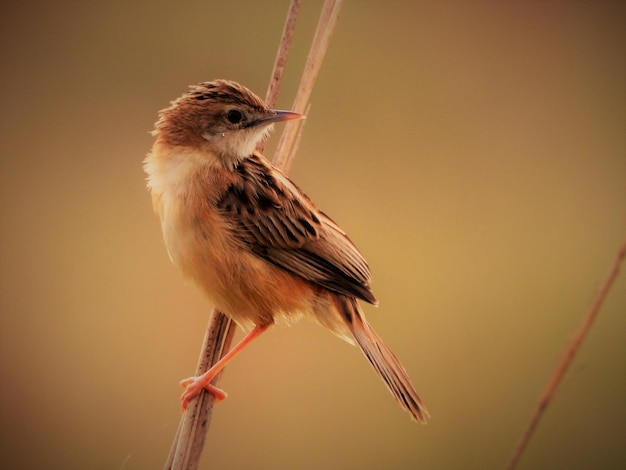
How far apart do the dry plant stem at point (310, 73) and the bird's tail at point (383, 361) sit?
0.72m

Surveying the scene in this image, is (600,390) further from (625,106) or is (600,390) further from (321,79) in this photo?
(321,79)

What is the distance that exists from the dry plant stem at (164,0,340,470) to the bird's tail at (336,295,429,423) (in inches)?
22.3

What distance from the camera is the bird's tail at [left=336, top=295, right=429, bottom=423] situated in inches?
102

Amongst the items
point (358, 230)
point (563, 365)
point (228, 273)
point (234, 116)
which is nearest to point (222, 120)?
point (234, 116)

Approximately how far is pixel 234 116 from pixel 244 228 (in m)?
0.51

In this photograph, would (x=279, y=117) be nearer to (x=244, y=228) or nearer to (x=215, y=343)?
(x=244, y=228)

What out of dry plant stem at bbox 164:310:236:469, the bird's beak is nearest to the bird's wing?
the bird's beak

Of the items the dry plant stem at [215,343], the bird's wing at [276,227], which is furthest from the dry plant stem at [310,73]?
the bird's wing at [276,227]

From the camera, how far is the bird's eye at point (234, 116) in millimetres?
2795

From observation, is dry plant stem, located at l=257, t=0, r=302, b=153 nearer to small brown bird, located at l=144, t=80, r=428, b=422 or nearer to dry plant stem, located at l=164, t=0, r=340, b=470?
dry plant stem, located at l=164, t=0, r=340, b=470

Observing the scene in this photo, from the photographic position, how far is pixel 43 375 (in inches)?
169

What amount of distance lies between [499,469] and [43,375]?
3104 mm

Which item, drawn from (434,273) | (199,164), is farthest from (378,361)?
(434,273)

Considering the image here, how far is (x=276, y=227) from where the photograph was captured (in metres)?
2.82
